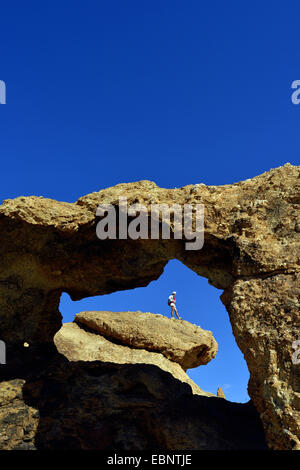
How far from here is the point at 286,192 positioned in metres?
5.84

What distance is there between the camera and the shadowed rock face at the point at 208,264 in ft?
16.1

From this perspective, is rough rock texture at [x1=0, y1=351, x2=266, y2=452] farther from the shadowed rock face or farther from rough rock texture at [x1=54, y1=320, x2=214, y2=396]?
rough rock texture at [x1=54, y1=320, x2=214, y2=396]

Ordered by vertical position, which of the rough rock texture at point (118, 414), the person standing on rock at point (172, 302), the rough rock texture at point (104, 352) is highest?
the person standing on rock at point (172, 302)

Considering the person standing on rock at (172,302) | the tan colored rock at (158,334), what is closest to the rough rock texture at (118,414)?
the tan colored rock at (158,334)

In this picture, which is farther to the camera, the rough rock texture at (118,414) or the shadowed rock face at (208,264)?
the rough rock texture at (118,414)

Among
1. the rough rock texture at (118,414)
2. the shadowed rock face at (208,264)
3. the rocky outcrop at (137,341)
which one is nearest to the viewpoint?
the shadowed rock face at (208,264)

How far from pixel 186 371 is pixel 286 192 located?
7.16 meters

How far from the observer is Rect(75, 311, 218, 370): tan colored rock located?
1090 cm

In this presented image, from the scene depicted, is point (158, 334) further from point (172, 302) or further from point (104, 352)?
point (172, 302)

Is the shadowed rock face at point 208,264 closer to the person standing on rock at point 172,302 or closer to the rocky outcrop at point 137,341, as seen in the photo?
the rocky outcrop at point 137,341

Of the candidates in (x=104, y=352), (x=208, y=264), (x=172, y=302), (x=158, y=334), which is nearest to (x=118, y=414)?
(x=208, y=264)

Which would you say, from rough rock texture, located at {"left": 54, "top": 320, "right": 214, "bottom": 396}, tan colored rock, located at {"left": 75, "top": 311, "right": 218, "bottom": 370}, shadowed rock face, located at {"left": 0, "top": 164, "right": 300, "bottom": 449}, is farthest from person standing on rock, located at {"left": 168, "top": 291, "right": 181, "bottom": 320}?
shadowed rock face, located at {"left": 0, "top": 164, "right": 300, "bottom": 449}
